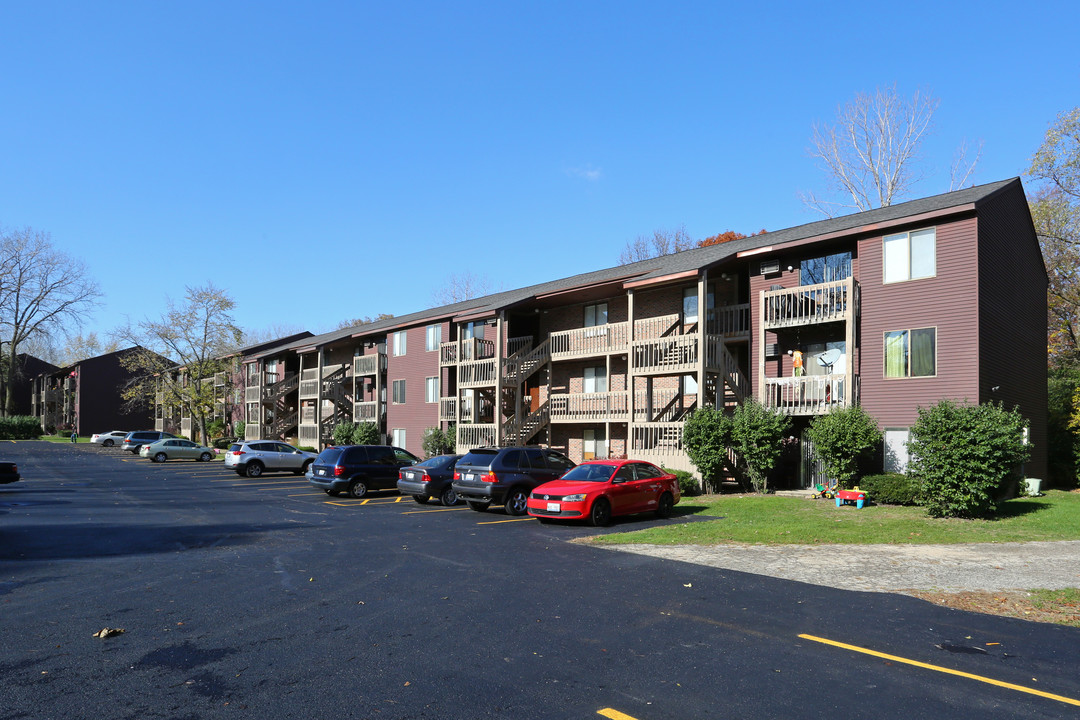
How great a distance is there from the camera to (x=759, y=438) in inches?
832

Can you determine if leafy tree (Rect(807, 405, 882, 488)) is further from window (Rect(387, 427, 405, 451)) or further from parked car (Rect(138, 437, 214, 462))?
parked car (Rect(138, 437, 214, 462))

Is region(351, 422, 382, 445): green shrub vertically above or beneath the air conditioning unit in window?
beneath

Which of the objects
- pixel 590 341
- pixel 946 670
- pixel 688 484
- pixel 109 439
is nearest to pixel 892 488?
pixel 688 484

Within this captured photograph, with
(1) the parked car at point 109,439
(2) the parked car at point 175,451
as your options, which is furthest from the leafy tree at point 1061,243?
(1) the parked car at point 109,439

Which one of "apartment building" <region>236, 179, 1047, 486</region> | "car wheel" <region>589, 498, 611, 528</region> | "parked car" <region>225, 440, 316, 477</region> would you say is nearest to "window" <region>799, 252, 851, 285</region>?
"apartment building" <region>236, 179, 1047, 486</region>

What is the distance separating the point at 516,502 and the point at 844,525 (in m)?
7.56

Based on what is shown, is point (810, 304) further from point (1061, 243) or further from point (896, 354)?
point (1061, 243)

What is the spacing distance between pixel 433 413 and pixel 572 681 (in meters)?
31.9

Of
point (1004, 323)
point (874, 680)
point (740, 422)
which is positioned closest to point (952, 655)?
point (874, 680)

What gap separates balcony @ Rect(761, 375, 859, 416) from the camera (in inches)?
838

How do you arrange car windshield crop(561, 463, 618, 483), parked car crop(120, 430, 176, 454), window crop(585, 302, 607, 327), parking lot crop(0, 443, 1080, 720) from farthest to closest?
parked car crop(120, 430, 176, 454), window crop(585, 302, 607, 327), car windshield crop(561, 463, 618, 483), parking lot crop(0, 443, 1080, 720)

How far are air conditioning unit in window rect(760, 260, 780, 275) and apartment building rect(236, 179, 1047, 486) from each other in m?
0.04

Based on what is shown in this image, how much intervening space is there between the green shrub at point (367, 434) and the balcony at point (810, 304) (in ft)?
80.2

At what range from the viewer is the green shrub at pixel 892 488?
1839cm
